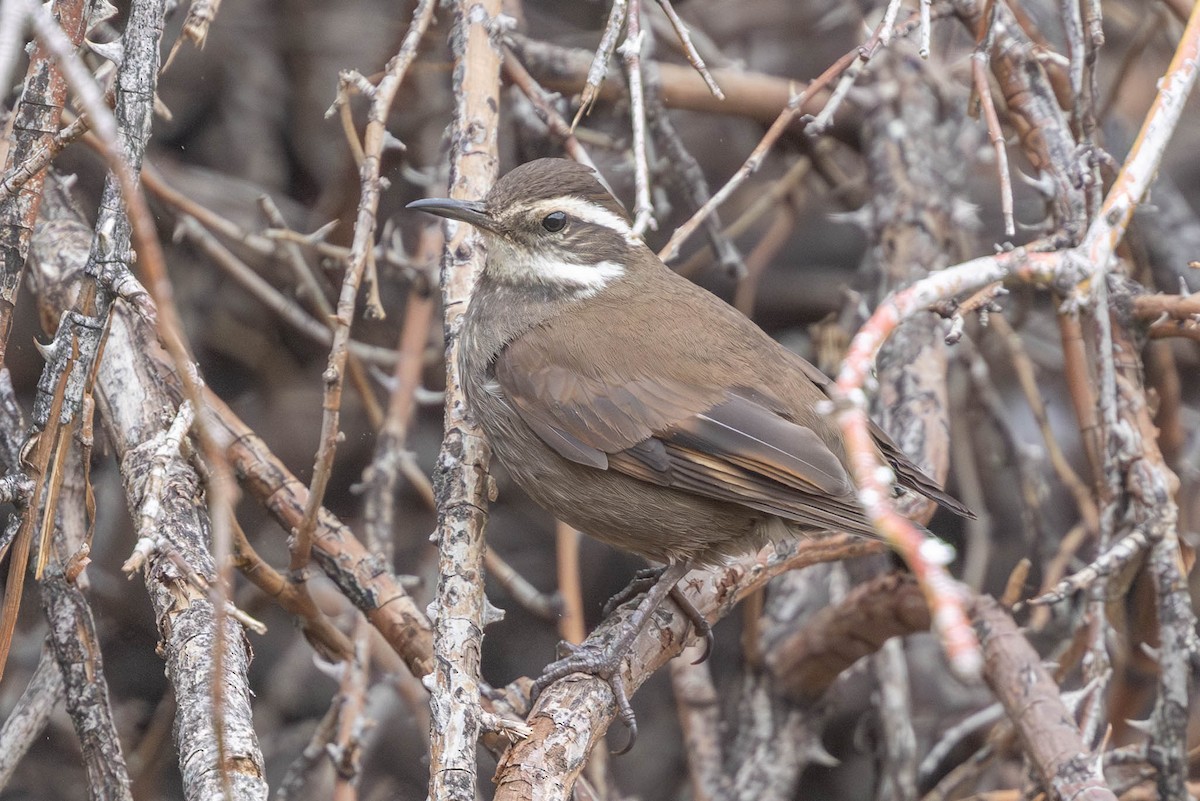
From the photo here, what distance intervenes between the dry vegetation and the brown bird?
142mm

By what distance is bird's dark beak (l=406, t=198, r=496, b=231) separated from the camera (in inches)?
149

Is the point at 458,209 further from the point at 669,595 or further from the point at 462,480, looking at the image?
the point at 669,595

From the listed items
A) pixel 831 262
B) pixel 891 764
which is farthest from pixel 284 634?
pixel 831 262

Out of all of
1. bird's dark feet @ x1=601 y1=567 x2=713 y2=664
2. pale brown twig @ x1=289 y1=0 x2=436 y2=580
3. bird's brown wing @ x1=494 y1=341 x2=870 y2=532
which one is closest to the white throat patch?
bird's brown wing @ x1=494 y1=341 x2=870 y2=532

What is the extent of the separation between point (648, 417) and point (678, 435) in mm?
106

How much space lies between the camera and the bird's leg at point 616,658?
11.3 ft

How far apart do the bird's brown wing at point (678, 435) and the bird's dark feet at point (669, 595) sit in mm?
356

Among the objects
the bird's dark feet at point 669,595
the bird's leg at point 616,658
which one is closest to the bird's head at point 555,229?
the bird's dark feet at point 669,595

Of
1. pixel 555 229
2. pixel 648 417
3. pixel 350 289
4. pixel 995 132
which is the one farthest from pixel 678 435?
pixel 995 132

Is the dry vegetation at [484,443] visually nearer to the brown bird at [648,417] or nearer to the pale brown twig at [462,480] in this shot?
the pale brown twig at [462,480]

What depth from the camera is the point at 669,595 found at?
395cm

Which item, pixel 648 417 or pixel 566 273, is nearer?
pixel 648 417

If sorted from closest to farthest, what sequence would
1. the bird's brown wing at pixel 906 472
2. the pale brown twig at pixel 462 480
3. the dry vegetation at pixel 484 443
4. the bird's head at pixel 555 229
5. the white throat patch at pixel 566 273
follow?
the pale brown twig at pixel 462 480, the dry vegetation at pixel 484 443, the bird's brown wing at pixel 906 472, the bird's head at pixel 555 229, the white throat patch at pixel 566 273

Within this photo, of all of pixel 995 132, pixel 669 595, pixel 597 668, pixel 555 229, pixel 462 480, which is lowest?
pixel 597 668
